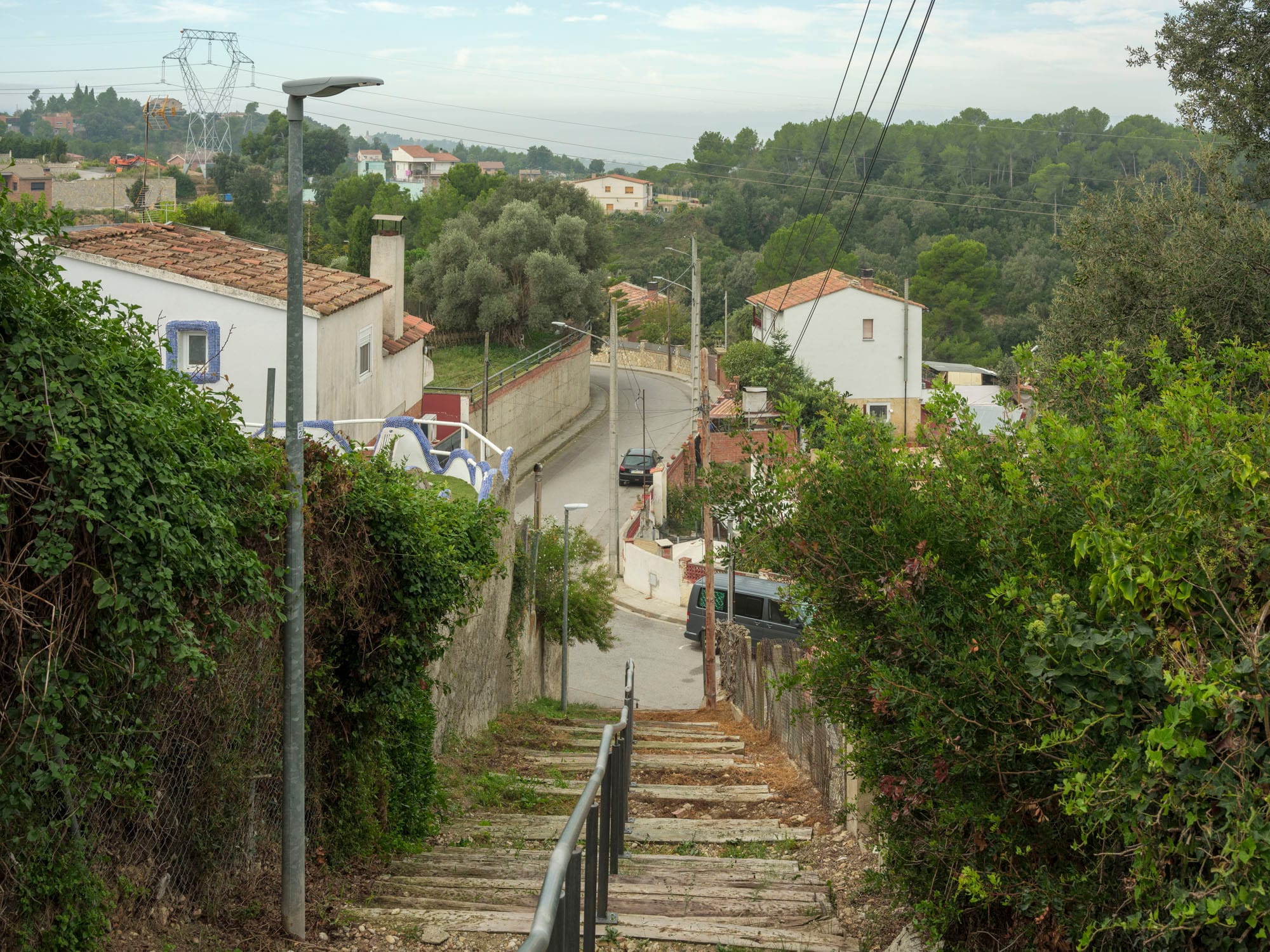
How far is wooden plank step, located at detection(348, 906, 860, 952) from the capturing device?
5.66 m

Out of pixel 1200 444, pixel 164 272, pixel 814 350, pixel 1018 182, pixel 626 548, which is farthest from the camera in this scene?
pixel 1018 182

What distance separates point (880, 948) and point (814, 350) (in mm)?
44712

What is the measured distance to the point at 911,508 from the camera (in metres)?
5.54

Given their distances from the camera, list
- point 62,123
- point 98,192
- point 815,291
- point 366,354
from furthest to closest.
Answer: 1. point 62,123
2. point 98,192
3. point 815,291
4. point 366,354

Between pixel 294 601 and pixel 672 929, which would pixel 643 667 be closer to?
pixel 294 601

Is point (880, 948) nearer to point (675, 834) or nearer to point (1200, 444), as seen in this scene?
point (675, 834)

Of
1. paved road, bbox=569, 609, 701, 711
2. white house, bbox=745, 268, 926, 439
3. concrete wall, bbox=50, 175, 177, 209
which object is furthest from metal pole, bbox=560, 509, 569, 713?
concrete wall, bbox=50, 175, 177, 209

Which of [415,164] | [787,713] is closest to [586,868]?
[787,713]

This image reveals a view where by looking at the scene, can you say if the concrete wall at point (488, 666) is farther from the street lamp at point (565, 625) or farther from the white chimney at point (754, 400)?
the white chimney at point (754, 400)

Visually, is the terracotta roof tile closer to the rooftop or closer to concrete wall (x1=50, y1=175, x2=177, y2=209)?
the rooftop

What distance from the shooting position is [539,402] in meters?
48.4

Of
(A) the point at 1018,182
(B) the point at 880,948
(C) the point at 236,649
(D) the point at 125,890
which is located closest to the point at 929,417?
(B) the point at 880,948

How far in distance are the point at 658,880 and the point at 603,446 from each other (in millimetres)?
43338

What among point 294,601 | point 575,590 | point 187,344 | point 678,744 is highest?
point 187,344
